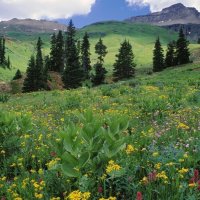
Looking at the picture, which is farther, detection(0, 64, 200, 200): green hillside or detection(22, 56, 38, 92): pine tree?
detection(22, 56, 38, 92): pine tree

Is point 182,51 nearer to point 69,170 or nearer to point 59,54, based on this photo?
point 59,54

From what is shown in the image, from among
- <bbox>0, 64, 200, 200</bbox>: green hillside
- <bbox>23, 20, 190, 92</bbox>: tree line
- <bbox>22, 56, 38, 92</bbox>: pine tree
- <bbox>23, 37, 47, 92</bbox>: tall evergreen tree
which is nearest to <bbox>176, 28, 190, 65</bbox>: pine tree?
<bbox>23, 20, 190, 92</bbox>: tree line

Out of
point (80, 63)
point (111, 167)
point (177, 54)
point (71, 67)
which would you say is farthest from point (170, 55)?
point (111, 167)

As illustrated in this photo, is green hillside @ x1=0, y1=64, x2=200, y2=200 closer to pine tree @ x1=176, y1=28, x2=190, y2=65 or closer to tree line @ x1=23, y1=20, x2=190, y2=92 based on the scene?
tree line @ x1=23, y1=20, x2=190, y2=92

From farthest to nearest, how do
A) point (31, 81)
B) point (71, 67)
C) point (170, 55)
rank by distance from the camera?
point (170, 55) → point (71, 67) → point (31, 81)

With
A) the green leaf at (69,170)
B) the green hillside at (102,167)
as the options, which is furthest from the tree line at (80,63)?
the green leaf at (69,170)

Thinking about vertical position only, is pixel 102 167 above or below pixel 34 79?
above

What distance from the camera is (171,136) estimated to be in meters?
7.52

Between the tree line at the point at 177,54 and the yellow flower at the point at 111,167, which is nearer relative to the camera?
the yellow flower at the point at 111,167

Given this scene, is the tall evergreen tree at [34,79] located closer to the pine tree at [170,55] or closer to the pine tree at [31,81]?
the pine tree at [31,81]

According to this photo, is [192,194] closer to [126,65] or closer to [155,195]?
[155,195]

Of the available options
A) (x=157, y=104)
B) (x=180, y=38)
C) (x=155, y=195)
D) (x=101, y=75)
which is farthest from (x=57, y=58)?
(x=155, y=195)

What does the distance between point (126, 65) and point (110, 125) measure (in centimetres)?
10248

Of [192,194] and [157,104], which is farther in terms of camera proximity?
[157,104]
